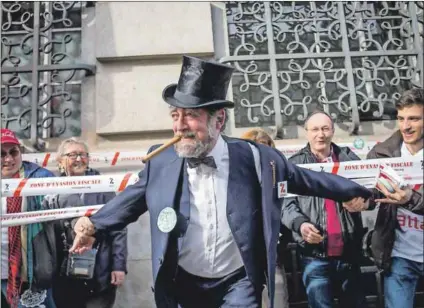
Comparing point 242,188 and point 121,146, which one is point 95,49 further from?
point 242,188

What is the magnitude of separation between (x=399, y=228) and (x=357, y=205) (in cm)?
60

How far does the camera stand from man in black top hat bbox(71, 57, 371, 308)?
106 inches

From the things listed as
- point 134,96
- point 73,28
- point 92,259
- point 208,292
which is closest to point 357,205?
point 208,292

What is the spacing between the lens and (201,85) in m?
2.78

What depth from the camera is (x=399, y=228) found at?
3.46 m

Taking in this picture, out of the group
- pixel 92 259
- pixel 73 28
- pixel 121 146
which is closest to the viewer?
pixel 92 259

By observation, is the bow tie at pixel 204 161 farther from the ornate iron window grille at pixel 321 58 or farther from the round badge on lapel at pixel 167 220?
the ornate iron window grille at pixel 321 58

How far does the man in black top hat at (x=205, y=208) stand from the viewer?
269 centimetres

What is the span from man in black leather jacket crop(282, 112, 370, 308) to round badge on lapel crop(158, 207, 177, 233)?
124 cm

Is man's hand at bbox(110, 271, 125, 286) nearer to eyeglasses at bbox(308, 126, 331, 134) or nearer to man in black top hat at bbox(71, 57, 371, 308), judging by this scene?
man in black top hat at bbox(71, 57, 371, 308)

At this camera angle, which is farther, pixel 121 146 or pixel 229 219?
pixel 121 146

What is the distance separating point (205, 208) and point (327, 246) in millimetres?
1293

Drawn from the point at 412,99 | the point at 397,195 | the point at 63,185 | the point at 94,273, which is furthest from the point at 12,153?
the point at 412,99

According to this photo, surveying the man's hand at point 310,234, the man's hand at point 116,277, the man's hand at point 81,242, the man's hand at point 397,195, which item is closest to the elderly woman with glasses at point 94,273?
the man's hand at point 116,277
